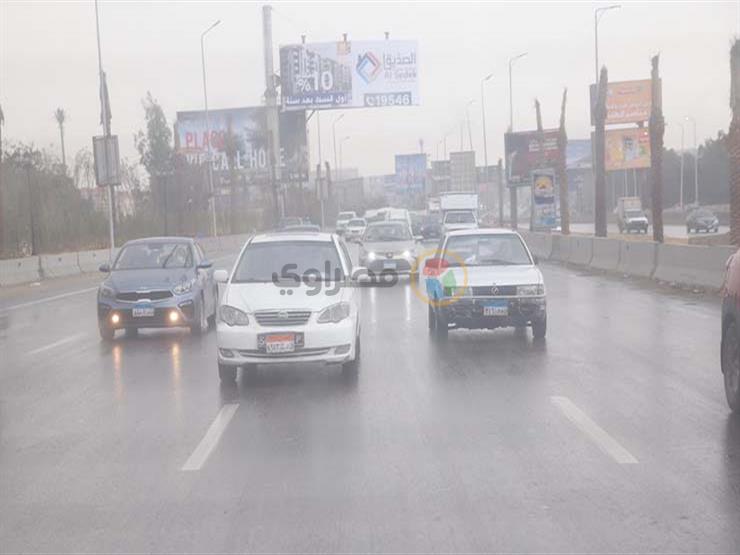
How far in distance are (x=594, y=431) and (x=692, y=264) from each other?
15.7m

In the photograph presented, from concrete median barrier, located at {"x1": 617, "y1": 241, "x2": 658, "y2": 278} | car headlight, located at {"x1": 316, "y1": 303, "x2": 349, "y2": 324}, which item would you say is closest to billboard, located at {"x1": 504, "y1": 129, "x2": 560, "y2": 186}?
concrete median barrier, located at {"x1": 617, "y1": 241, "x2": 658, "y2": 278}

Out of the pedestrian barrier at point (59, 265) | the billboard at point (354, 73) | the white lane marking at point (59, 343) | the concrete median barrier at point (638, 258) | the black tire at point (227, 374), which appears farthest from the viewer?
the billboard at point (354, 73)

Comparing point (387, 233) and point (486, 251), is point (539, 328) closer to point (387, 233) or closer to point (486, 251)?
point (486, 251)

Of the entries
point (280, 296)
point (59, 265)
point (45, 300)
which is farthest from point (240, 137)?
point (280, 296)

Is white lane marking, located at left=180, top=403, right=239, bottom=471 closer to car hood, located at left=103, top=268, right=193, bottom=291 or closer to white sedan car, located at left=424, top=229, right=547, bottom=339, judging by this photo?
white sedan car, located at left=424, top=229, right=547, bottom=339

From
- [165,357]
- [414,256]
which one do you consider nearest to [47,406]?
[165,357]

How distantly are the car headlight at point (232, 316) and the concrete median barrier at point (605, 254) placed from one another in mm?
20432

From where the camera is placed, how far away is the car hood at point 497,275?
579 inches

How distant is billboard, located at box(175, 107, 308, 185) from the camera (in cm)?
7962

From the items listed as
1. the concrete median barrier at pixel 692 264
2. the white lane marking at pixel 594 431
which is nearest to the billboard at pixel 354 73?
the concrete median barrier at pixel 692 264

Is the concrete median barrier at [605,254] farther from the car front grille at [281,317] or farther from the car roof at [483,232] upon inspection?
the car front grille at [281,317]

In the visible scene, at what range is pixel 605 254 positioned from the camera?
31766mm

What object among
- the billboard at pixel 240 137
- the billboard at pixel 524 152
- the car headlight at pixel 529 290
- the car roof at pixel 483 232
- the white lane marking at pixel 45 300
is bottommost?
the white lane marking at pixel 45 300

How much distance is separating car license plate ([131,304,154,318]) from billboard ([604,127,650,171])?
6126 centimetres
